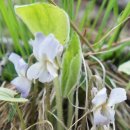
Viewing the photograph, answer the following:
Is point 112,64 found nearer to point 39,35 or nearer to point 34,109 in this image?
point 34,109

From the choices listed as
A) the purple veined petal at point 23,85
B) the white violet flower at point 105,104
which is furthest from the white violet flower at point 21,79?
the white violet flower at point 105,104

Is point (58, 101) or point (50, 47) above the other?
point (50, 47)

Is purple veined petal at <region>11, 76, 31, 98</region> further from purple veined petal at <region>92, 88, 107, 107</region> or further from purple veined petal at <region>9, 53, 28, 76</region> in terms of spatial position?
purple veined petal at <region>92, 88, 107, 107</region>

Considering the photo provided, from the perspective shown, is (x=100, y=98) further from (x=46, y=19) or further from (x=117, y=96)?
(x=46, y=19)

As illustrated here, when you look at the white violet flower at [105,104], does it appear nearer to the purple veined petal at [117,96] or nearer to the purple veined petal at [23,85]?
the purple veined petal at [117,96]

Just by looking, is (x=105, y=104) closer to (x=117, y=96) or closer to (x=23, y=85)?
(x=117, y=96)

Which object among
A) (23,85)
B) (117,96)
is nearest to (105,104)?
(117,96)

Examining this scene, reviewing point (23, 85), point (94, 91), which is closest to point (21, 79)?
point (23, 85)
